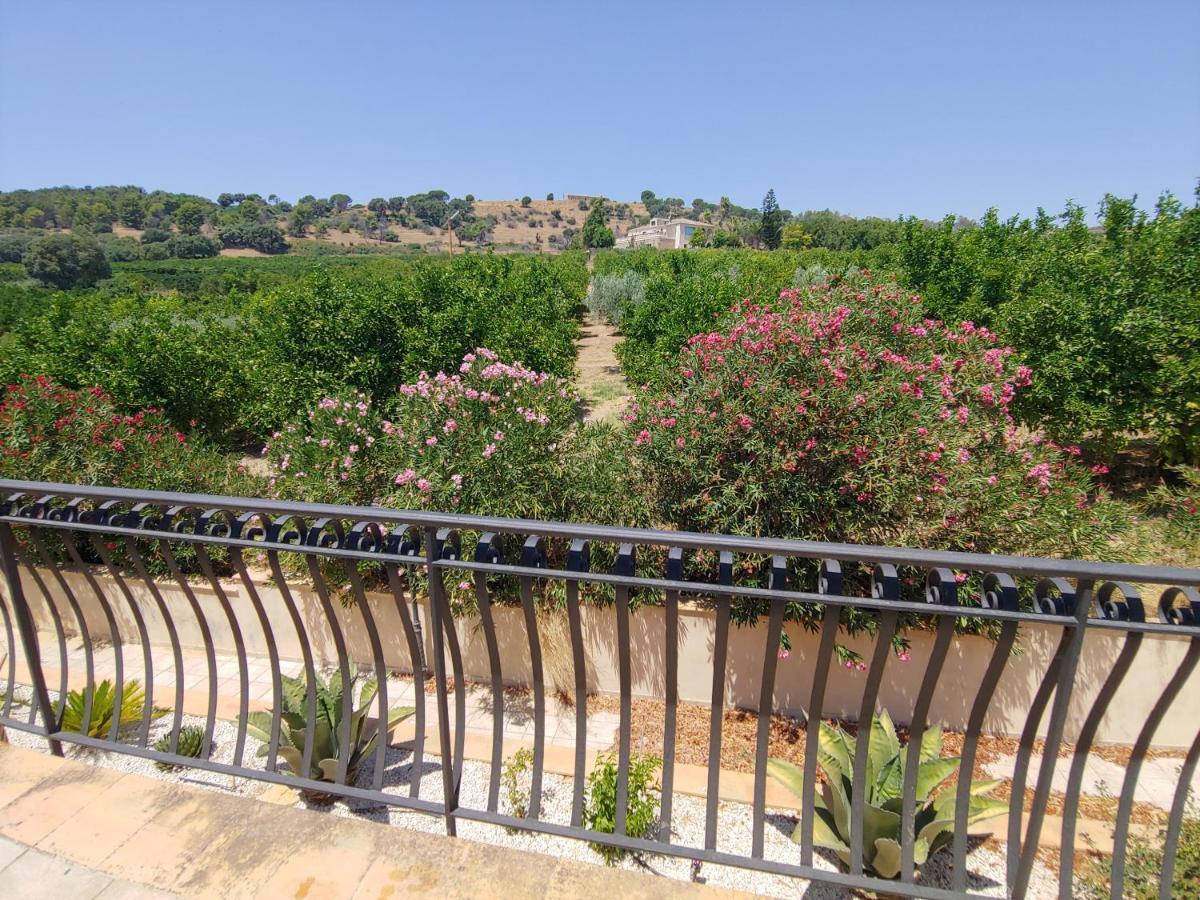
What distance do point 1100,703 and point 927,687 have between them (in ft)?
1.32

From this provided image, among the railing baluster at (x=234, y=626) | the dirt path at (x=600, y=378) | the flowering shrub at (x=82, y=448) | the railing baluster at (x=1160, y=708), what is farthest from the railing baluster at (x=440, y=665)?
the flowering shrub at (x=82, y=448)

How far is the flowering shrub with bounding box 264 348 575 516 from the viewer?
13.9 ft

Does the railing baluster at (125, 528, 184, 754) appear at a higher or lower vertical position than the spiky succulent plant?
higher

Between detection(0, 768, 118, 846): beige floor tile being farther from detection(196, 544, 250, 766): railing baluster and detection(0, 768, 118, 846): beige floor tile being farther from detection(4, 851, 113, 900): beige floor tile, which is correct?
detection(196, 544, 250, 766): railing baluster

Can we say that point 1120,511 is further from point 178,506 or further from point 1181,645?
point 178,506

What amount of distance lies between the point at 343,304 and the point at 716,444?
19.1 ft

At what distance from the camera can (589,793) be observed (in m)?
3.01

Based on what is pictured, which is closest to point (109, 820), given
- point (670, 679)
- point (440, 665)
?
point (440, 665)

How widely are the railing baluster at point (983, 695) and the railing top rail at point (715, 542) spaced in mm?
64

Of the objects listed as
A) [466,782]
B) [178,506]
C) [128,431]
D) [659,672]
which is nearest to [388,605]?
[466,782]

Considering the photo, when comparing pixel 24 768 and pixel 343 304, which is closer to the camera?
pixel 24 768

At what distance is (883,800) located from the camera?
2.51 m

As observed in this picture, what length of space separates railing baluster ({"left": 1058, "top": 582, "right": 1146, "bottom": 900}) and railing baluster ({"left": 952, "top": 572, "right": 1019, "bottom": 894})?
0.59 ft

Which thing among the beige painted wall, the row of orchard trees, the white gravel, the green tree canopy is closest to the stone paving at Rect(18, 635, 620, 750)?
the beige painted wall
